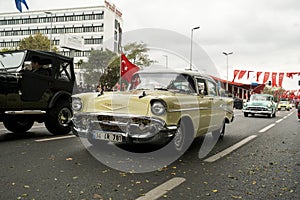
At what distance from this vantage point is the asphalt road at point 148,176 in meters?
3.77

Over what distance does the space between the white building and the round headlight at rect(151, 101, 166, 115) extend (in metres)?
67.3

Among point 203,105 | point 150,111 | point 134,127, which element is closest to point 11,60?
point 134,127

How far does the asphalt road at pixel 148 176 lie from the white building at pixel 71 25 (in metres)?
66.7

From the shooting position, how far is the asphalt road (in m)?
3.77

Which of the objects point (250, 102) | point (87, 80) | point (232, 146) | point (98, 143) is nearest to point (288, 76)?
point (250, 102)

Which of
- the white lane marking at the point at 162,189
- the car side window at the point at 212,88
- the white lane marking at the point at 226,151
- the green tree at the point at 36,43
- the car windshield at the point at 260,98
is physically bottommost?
the white lane marking at the point at 226,151

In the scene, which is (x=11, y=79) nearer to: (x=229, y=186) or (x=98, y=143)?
(x=98, y=143)

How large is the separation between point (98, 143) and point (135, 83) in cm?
157

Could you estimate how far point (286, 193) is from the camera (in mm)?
3949

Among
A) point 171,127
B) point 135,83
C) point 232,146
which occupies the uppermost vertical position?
point 135,83

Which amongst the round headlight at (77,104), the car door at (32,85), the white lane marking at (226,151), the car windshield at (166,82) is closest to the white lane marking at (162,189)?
the white lane marking at (226,151)

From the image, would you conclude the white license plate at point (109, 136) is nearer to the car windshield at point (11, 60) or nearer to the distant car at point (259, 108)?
the car windshield at point (11, 60)

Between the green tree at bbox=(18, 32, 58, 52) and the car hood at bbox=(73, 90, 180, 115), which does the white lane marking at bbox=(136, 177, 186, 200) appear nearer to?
the car hood at bbox=(73, 90, 180, 115)

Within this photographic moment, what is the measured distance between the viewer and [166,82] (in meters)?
6.59
